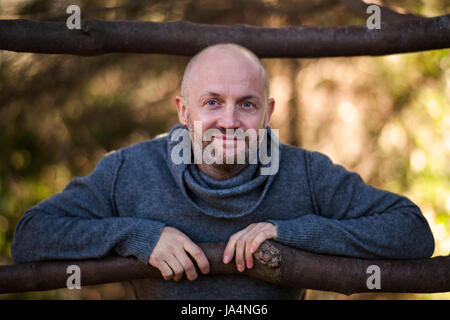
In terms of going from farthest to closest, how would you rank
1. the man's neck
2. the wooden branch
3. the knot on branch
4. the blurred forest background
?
the blurred forest background, the wooden branch, the man's neck, the knot on branch

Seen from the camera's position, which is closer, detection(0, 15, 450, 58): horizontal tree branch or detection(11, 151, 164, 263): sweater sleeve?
detection(11, 151, 164, 263): sweater sleeve

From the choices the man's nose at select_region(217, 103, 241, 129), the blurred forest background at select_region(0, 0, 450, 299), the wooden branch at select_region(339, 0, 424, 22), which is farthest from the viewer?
the blurred forest background at select_region(0, 0, 450, 299)

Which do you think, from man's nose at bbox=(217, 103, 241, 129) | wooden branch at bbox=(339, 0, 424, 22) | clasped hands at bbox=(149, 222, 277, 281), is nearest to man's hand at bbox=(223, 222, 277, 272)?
clasped hands at bbox=(149, 222, 277, 281)

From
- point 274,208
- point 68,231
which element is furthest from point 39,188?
point 274,208

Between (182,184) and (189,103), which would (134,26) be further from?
(182,184)

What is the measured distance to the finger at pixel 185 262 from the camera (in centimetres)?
132

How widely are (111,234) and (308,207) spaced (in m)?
0.68

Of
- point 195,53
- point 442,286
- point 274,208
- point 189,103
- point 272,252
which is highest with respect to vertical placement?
point 195,53

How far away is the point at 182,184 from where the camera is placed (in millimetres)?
1501

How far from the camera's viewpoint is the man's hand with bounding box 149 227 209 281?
1320mm

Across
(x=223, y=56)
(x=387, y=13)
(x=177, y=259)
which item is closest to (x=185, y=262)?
(x=177, y=259)

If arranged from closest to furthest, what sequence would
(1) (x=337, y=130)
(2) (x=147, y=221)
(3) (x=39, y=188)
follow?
(2) (x=147, y=221) → (3) (x=39, y=188) → (1) (x=337, y=130)

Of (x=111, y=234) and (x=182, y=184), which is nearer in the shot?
(x=111, y=234)

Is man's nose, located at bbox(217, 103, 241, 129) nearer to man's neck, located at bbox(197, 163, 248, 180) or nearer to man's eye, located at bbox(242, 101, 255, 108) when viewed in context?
man's eye, located at bbox(242, 101, 255, 108)
